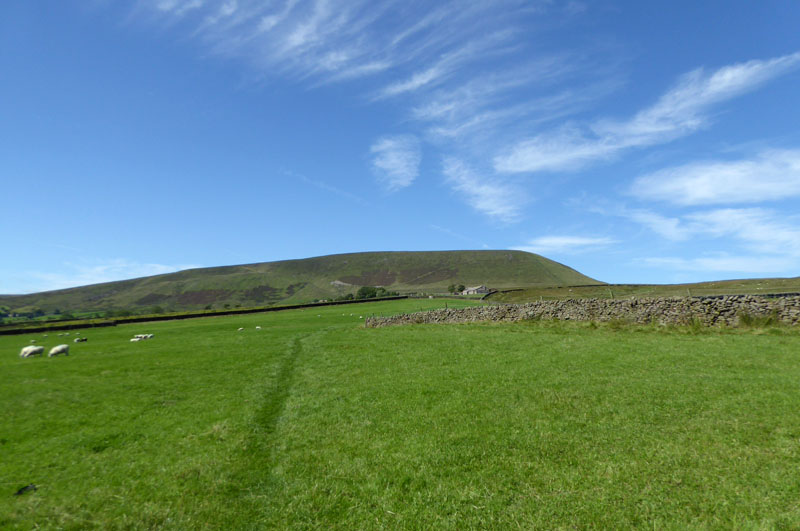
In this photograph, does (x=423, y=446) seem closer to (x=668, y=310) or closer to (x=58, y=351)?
(x=668, y=310)

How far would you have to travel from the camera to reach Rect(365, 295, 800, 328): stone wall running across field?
69.0 feet

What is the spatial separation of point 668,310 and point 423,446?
22.2 meters

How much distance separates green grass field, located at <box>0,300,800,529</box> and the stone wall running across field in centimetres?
643

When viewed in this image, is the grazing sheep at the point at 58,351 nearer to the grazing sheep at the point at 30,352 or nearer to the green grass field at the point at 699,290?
the grazing sheep at the point at 30,352

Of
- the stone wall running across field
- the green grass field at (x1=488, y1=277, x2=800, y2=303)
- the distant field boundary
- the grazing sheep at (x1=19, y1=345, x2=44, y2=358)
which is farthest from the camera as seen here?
the distant field boundary

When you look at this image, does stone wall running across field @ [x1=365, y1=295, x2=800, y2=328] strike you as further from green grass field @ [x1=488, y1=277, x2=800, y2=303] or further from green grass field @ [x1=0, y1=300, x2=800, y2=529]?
green grass field @ [x1=488, y1=277, x2=800, y2=303]

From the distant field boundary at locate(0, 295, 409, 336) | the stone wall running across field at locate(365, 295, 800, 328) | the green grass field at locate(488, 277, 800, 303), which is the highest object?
the green grass field at locate(488, 277, 800, 303)

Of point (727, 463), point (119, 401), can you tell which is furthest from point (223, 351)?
point (727, 463)

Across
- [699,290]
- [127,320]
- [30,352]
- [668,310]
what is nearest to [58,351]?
[30,352]

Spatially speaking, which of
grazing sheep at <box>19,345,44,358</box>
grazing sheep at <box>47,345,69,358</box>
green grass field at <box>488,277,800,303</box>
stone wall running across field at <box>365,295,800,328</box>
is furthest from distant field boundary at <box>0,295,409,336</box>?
stone wall running across field at <box>365,295,800,328</box>

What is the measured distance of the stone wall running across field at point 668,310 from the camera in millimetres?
21030

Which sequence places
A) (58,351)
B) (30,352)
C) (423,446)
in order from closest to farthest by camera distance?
(423,446) < (58,351) < (30,352)

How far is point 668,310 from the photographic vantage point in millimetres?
23906

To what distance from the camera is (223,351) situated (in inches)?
898
